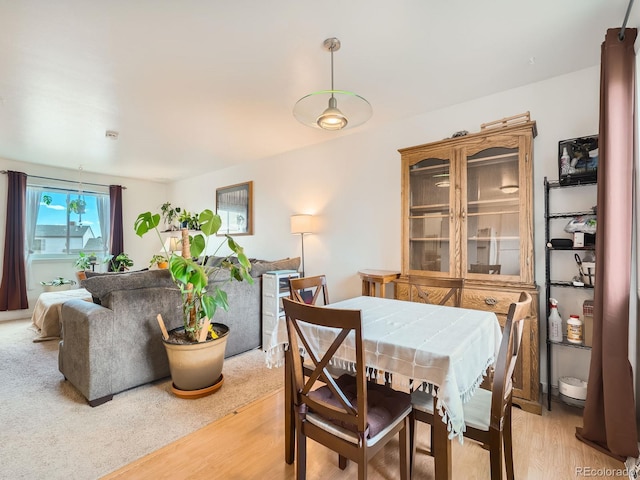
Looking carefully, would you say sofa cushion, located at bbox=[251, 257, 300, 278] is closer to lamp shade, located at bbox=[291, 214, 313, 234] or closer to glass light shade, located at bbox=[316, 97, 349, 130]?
lamp shade, located at bbox=[291, 214, 313, 234]

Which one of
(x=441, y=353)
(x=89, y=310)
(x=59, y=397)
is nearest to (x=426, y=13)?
(x=441, y=353)

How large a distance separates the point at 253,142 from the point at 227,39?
210 cm

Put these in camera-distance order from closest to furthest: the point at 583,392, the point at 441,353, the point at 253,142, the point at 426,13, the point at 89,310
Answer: the point at 441,353 < the point at 426,13 < the point at 583,392 < the point at 89,310 < the point at 253,142

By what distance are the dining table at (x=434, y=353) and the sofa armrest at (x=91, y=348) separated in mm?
1445

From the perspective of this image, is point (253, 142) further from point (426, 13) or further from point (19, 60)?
point (426, 13)

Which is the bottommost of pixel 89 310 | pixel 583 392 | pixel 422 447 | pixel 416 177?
pixel 422 447

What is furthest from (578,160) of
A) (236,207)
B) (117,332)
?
(236,207)

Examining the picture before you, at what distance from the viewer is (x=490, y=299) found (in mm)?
2367

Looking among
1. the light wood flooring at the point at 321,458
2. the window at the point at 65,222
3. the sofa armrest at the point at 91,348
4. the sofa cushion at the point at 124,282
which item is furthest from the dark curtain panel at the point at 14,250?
the light wood flooring at the point at 321,458

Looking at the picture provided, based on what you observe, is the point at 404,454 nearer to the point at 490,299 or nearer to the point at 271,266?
the point at 490,299

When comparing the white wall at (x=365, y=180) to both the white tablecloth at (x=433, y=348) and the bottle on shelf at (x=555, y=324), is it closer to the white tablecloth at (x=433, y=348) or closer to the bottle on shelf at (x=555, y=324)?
the bottle on shelf at (x=555, y=324)

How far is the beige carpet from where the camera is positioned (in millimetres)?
1699

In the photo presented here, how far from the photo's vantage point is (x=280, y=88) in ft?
8.70

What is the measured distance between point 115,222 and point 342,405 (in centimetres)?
629
